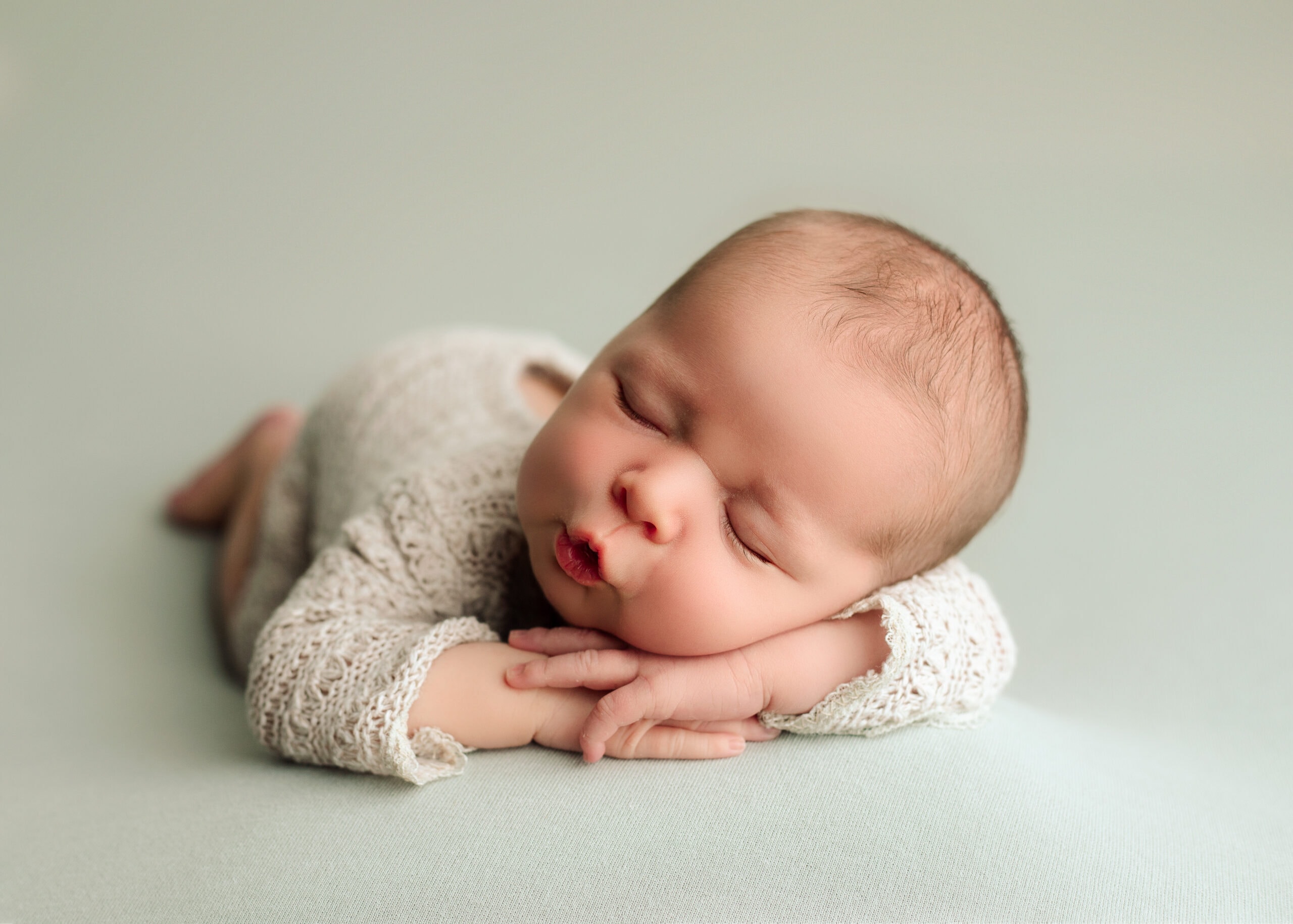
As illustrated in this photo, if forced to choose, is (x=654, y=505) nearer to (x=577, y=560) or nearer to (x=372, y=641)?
(x=577, y=560)

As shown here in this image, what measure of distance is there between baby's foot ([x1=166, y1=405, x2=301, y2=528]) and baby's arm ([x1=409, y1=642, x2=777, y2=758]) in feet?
2.77

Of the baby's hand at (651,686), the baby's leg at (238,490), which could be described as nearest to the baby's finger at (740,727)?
the baby's hand at (651,686)

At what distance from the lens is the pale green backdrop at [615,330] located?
83 centimetres

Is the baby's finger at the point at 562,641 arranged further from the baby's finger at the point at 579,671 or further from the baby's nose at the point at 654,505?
the baby's nose at the point at 654,505

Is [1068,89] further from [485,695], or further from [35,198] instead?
[35,198]

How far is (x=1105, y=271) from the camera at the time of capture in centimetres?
186

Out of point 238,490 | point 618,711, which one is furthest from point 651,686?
point 238,490

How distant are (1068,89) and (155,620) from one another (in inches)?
69.5

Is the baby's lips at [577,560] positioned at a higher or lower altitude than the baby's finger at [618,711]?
higher

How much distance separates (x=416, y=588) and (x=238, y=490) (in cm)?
72

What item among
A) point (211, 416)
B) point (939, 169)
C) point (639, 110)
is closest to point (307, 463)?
point (211, 416)

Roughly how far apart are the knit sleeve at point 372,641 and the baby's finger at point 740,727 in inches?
7.9

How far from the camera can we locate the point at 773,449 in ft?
2.94

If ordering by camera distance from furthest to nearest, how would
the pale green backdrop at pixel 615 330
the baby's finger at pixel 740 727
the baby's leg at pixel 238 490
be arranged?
the baby's leg at pixel 238 490 < the baby's finger at pixel 740 727 < the pale green backdrop at pixel 615 330
